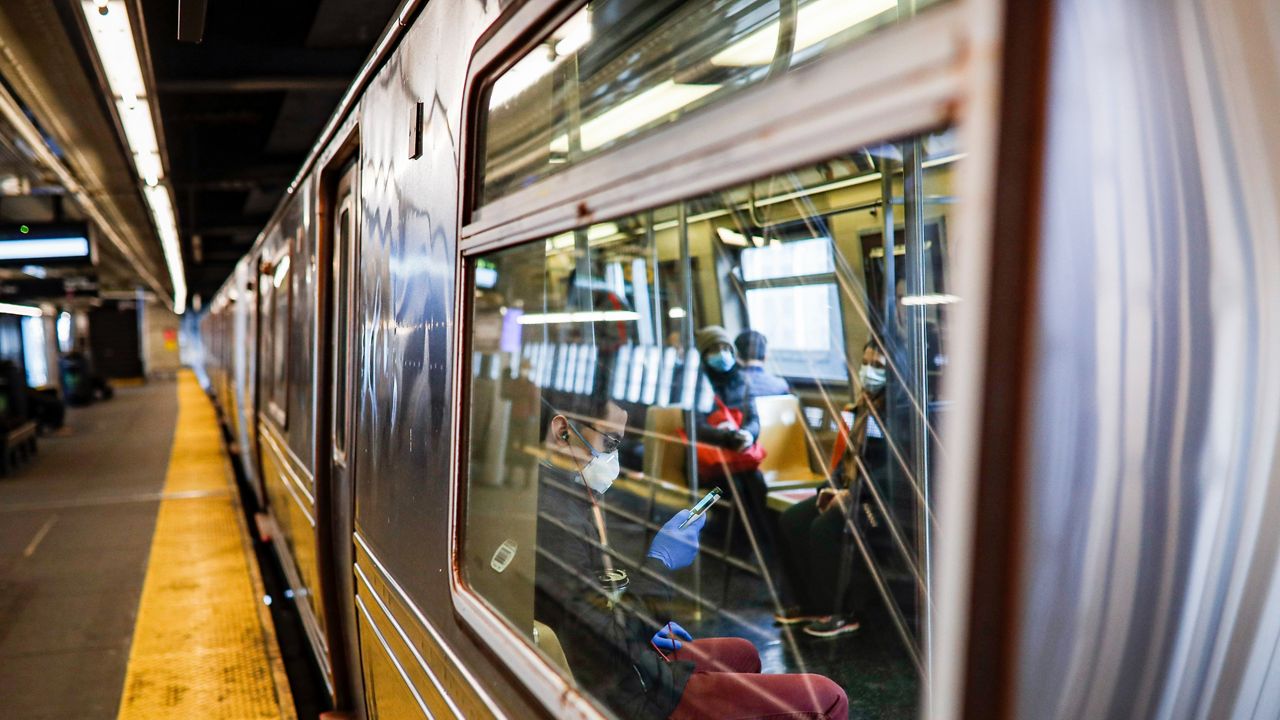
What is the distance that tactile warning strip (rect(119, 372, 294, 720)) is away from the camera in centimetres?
391

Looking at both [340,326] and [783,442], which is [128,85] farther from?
[783,442]

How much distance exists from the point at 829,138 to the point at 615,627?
1.36 metres

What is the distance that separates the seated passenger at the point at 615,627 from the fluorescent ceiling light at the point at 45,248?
891 centimetres

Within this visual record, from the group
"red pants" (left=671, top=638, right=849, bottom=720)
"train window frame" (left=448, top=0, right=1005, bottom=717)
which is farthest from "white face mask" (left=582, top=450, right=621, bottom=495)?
"train window frame" (left=448, top=0, right=1005, bottom=717)

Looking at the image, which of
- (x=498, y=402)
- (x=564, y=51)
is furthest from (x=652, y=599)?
(x=564, y=51)

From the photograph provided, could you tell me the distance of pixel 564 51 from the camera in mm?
1563

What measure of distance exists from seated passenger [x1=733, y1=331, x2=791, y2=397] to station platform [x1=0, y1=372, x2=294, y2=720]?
114 inches

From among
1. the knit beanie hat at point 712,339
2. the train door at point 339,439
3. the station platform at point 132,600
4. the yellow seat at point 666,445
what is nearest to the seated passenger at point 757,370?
the knit beanie hat at point 712,339

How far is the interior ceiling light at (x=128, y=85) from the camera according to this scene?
396 cm

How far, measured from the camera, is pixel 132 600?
5.52 m

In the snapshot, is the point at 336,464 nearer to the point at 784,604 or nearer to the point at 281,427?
the point at 281,427

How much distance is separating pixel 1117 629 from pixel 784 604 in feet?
14.6

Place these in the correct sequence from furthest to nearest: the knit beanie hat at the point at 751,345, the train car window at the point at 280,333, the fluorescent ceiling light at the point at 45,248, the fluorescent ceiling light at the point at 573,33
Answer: the fluorescent ceiling light at the point at 45,248, the knit beanie hat at the point at 751,345, the train car window at the point at 280,333, the fluorescent ceiling light at the point at 573,33

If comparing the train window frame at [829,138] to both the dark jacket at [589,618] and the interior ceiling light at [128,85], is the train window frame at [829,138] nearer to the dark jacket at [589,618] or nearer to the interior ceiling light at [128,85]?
the dark jacket at [589,618]
